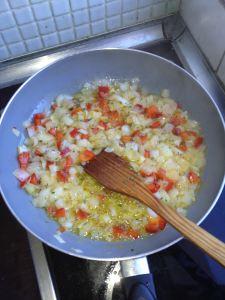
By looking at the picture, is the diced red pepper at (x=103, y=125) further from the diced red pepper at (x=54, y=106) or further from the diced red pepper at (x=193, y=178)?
the diced red pepper at (x=193, y=178)

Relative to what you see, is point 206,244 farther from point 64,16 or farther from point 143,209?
point 64,16

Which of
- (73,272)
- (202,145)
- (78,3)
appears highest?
(78,3)

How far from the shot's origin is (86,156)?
1062 millimetres

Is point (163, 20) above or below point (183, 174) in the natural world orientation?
above

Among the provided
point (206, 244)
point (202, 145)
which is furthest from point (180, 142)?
point (206, 244)

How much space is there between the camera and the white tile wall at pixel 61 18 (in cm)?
107

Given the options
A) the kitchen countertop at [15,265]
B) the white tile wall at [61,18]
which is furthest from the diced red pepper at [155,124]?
the kitchen countertop at [15,265]

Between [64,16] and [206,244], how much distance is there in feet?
2.79

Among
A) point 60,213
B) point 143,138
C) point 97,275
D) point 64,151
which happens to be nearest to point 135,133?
point 143,138

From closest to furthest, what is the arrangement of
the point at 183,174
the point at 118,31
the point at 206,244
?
1. the point at 206,244
2. the point at 183,174
3. the point at 118,31

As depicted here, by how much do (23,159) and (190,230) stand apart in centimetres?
57

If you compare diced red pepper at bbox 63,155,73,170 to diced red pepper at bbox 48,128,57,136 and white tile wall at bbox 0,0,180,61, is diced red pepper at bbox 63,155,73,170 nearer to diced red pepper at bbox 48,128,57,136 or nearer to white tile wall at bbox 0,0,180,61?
diced red pepper at bbox 48,128,57,136

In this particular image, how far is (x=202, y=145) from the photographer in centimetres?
109

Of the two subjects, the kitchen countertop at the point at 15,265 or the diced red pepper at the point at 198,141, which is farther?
the diced red pepper at the point at 198,141
